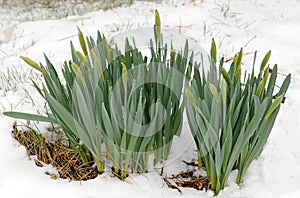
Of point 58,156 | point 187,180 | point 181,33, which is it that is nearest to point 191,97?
point 187,180

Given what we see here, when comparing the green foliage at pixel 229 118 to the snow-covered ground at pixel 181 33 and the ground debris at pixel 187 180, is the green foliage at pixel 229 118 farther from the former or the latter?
the snow-covered ground at pixel 181 33

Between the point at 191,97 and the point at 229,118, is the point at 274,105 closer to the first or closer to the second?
the point at 229,118

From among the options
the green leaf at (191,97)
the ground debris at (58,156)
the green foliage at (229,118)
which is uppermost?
the green leaf at (191,97)

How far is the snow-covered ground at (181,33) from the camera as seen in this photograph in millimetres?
1622

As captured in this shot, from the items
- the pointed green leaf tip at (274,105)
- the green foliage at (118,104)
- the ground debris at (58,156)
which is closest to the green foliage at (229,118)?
the pointed green leaf tip at (274,105)

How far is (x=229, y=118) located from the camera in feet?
4.64

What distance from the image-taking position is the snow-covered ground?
162 cm

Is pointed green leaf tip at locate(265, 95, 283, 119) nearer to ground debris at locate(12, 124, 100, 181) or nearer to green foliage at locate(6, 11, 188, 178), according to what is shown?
green foliage at locate(6, 11, 188, 178)

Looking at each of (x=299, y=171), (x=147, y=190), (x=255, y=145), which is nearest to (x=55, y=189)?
(x=147, y=190)

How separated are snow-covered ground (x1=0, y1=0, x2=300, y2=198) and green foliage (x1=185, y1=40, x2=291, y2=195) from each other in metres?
0.16

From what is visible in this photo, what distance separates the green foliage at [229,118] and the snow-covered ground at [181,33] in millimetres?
164

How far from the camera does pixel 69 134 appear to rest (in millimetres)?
1616

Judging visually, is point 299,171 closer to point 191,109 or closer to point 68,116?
point 191,109

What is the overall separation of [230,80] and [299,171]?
515mm
